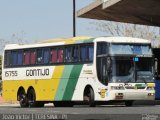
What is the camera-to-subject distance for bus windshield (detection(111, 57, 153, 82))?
93.7ft

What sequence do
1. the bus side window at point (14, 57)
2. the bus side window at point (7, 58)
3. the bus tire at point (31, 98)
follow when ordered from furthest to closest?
the bus side window at point (7, 58) < the bus side window at point (14, 57) < the bus tire at point (31, 98)

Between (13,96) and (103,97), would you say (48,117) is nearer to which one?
(103,97)

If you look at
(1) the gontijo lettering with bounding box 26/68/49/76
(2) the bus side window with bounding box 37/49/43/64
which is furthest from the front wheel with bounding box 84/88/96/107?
(2) the bus side window with bounding box 37/49/43/64

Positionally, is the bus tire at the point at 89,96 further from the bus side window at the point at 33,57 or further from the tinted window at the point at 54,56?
the bus side window at the point at 33,57

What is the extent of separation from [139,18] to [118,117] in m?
31.5

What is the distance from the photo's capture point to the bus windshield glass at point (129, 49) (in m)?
28.7

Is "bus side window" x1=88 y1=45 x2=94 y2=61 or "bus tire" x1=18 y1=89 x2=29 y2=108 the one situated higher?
"bus side window" x1=88 y1=45 x2=94 y2=61

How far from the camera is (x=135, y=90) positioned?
28875 millimetres

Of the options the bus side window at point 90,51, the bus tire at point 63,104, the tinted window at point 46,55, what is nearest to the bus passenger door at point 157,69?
the bus side window at point 90,51

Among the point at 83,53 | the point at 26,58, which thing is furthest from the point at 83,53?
the point at 26,58

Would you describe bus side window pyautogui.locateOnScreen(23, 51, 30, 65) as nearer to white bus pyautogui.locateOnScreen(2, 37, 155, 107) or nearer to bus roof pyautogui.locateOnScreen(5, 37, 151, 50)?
white bus pyautogui.locateOnScreen(2, 37, 155, 107)

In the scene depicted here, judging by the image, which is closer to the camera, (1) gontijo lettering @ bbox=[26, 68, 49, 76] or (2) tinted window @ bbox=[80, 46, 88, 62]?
(2) tinted window @ bbox=[80, 46, 88, 62]

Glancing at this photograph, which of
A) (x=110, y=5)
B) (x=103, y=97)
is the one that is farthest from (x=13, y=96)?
(x=110, y=5)

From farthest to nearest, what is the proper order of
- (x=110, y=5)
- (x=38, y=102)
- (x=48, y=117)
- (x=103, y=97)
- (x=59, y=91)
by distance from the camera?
(x=110, y=5) → (x=38, y=102) → (x=59, y=91) → (x=103, y=97) → (x=48, y=117)
